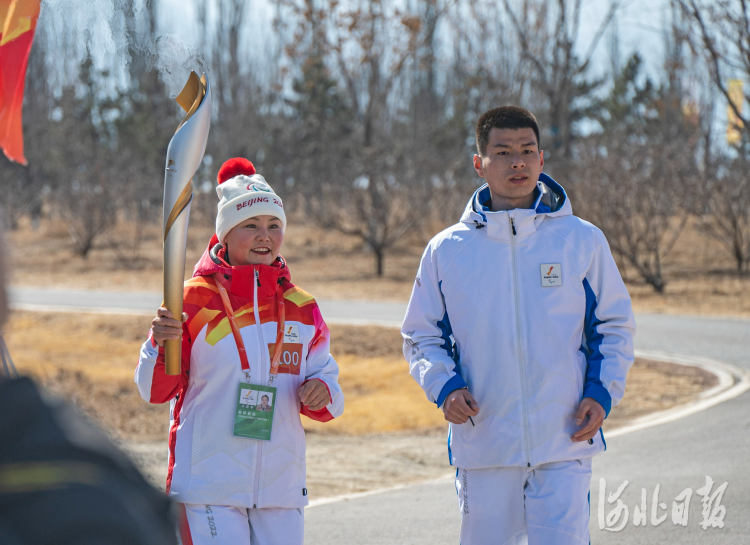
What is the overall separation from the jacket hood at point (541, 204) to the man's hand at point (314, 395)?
0.92 m

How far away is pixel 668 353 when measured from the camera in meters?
10.9

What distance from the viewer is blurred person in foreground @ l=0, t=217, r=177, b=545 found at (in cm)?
80

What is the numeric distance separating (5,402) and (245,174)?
2757 mm

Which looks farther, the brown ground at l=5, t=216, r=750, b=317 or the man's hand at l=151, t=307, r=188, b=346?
the brown ground at l=5, t=216, r=750, b=317

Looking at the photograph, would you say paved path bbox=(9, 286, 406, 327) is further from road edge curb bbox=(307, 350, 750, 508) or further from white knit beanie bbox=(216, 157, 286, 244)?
white knit beanie bbox=(216, 157, 286, 244)

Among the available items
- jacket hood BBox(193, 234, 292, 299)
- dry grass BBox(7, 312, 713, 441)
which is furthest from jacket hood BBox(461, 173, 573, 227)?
dry grass BBox(7, 312, 713, 441)

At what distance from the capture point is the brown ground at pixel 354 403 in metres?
6.52

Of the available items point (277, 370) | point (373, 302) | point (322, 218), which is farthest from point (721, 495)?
point (322, 218)

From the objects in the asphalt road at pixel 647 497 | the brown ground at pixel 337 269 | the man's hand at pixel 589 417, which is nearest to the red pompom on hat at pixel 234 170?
the man's hand at pixel 589 417

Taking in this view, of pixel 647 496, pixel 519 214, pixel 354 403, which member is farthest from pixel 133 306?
pixel 519 214

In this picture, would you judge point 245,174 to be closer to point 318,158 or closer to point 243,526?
point 243,526

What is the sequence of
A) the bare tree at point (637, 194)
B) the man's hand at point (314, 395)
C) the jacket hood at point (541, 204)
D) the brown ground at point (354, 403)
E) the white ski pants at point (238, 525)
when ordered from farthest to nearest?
the bare tree at point (637, 194)
the brown ground at point (354, 403)
the jacket hood at point (541, 204)
the man's hand at point (314, 395)
the white ski pants at point (238, 525)

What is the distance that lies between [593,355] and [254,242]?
1.38 metres

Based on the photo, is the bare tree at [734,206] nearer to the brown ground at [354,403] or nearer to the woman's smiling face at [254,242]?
the brown ground at [354,403]
